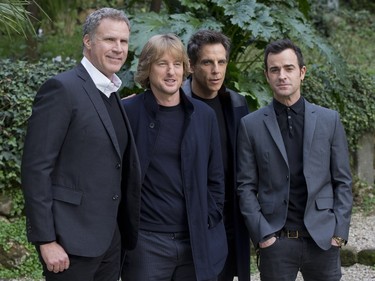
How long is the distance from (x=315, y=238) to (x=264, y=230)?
26 centimetres

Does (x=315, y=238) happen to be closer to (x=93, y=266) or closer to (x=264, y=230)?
(x=264, y=230)

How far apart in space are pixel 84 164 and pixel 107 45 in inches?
21.3

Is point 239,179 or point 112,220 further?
point 239,179

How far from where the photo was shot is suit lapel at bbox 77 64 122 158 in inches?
123

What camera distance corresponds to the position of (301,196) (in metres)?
3.67

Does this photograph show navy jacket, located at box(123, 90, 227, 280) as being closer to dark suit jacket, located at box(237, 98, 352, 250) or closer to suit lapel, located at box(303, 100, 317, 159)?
dark suit jacket, located at box(237, 98, 352, 250)

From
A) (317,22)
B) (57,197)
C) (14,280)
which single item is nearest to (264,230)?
(57,197)

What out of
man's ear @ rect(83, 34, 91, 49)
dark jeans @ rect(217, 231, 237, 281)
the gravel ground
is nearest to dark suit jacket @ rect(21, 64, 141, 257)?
man's ear @ rect(83, 34, 91, 49)

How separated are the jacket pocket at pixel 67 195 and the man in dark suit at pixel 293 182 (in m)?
1.00

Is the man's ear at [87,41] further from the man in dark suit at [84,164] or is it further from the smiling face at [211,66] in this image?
the smiling face at [211,66]

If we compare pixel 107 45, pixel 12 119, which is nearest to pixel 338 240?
pixel 107 45

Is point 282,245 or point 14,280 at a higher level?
point 282,245

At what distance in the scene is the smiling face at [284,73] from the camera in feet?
12.0

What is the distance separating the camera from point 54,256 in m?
3.00
